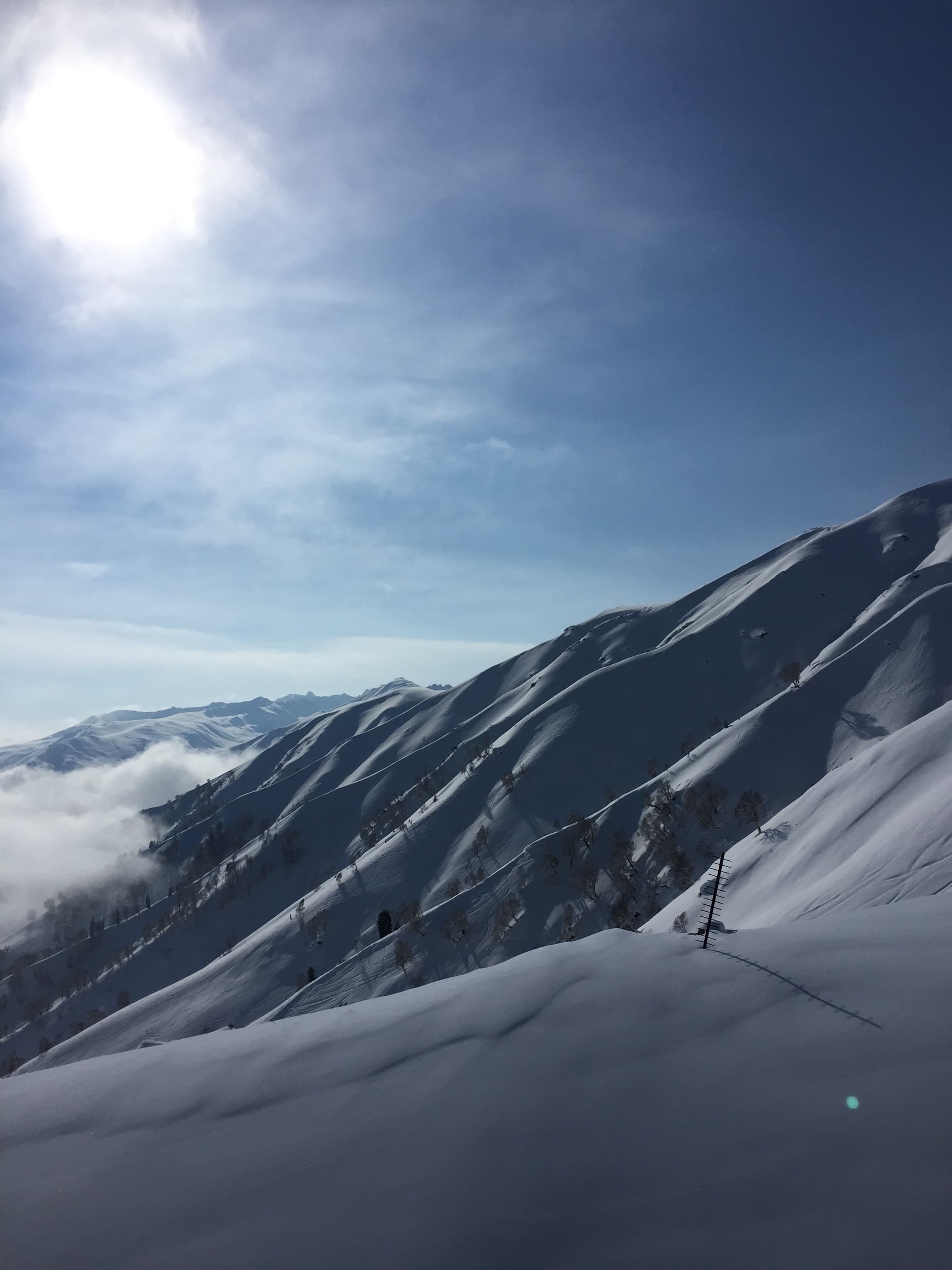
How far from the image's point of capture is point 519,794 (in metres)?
146

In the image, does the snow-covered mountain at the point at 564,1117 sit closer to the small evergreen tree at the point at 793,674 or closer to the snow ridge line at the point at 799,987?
the snow ridge line at the point at 799,987

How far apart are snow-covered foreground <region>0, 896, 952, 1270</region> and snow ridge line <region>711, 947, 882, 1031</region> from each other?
10cm

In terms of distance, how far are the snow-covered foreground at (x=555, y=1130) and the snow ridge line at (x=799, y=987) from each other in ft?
0.31

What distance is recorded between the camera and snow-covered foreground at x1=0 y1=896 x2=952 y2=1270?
7992 mm

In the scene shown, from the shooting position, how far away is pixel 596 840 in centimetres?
10481

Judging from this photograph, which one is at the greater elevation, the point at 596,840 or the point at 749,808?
the point at 749,808

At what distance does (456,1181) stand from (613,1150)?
2.26m

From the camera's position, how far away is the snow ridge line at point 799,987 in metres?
10.9

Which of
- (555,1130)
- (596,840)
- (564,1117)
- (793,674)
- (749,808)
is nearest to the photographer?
(555,1130)

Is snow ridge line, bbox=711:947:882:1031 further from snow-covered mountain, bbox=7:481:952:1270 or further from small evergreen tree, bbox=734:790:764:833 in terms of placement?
small evergreen tree, bbox=734:790:764:833

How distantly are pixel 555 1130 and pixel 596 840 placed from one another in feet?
328

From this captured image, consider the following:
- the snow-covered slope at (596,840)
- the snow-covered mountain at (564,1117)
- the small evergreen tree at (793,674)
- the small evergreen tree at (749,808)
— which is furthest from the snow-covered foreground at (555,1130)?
the small evergreen tree at (793,674)

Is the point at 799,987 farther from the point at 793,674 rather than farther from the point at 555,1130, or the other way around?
the point at 793,674

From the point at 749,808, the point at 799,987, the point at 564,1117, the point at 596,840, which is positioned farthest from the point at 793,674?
the point at 564,1117
